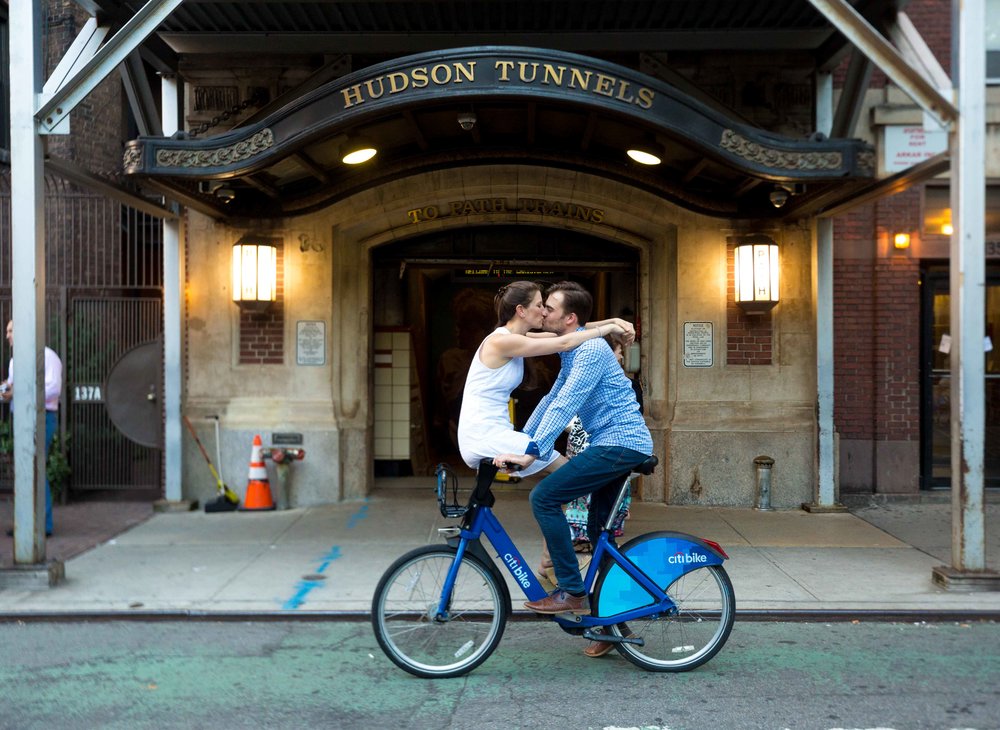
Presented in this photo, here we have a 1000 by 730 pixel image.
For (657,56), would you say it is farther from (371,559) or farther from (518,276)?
(371,559)

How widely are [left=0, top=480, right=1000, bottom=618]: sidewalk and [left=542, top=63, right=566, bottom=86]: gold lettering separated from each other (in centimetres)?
365

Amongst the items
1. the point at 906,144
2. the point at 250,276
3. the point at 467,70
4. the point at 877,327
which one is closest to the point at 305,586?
the point at 467,70

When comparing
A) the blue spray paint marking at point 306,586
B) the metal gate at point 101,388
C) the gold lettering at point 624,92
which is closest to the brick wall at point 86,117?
the metal gate at point 101,388

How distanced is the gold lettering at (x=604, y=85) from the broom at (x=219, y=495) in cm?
534

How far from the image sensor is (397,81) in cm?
725

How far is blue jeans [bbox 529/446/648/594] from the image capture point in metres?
4.84

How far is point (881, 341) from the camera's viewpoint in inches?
403

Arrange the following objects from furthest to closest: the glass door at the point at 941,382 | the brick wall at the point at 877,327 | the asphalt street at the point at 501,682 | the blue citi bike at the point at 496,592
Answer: the glass door at the point at 941,382 < the brick wall at the point at 877,327 < the blue citi bike at the point at 496,592 < the asphalt street at the point at 501,682

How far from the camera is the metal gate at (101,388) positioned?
10.3 m

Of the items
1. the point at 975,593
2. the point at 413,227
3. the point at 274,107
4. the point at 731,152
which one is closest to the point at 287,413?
the point at 413,227

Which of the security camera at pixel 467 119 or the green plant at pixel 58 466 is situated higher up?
the security camera at pixel 467 119

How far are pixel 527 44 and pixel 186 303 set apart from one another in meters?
4.45

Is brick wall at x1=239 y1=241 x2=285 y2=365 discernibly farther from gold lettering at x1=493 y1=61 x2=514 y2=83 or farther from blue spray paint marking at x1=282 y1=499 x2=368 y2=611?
gold lettering at x1=493 y1=61 x2=514 y2=83

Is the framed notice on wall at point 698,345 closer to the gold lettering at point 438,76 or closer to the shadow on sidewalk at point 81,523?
the gold lettering at point 438,76
